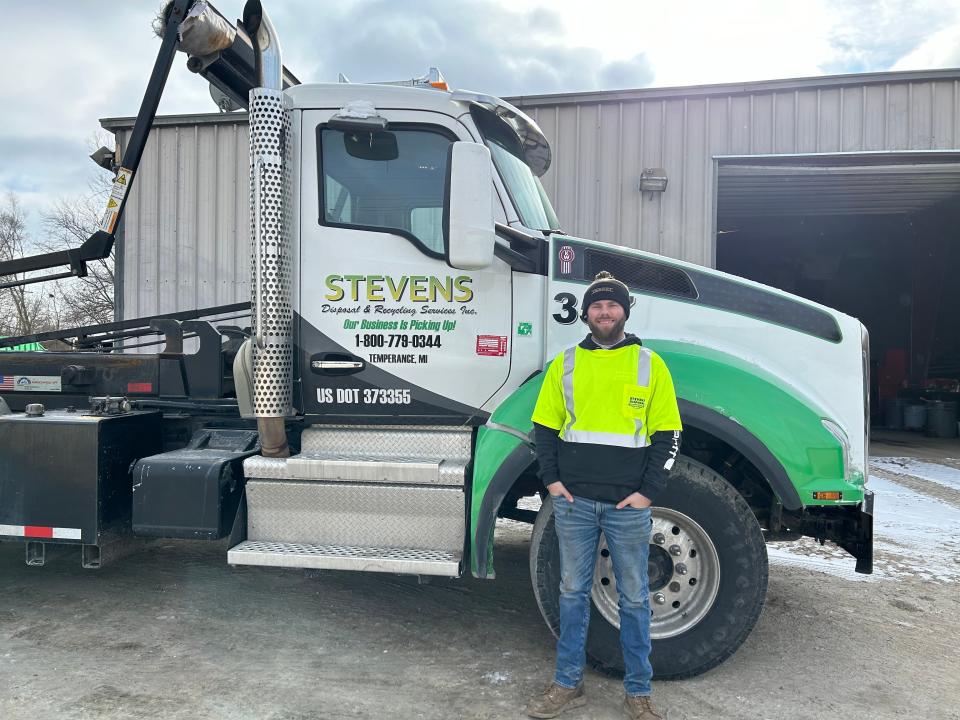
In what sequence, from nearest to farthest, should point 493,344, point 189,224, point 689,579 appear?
1. point 689,579
2. point 493,344
3. point 189,224

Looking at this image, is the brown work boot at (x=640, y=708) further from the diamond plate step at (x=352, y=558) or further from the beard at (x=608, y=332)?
the beard at (x=608, y=332)

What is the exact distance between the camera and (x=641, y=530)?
2980 mm

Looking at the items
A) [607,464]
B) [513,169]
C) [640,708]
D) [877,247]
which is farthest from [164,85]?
[877,247]

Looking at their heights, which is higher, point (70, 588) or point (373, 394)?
point (373, 394)

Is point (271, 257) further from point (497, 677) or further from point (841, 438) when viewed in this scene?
point (841, 438)

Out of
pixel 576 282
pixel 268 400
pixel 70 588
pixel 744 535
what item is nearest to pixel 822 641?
pixel 744 535

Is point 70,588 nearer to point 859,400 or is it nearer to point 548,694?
point 548,694

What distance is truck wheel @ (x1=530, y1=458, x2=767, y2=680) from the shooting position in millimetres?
3322

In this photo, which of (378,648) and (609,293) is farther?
(378,648)

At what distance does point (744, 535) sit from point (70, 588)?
4.33m

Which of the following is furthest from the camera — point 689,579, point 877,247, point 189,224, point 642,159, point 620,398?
point 877,247

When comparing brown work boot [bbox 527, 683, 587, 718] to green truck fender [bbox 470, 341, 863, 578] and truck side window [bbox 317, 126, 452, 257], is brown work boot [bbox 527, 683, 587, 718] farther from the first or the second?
truck side window [bbox 317, 126, 452, 257]

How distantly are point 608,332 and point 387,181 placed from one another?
5.22ft

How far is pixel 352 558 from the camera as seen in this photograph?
138 inches
